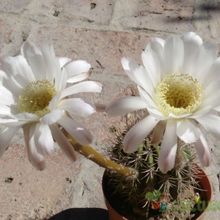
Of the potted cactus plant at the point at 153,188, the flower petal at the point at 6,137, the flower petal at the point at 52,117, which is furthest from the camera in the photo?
the potted cactus plant at the point at 153,188

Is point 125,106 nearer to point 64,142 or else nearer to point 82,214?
point 64,142

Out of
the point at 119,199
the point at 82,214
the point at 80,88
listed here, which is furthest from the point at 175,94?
the point at 82,214

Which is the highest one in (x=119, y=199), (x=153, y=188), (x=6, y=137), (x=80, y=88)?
(x=80, y=88)

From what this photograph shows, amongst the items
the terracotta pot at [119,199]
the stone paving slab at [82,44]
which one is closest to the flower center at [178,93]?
the terracotta pot at [119,199]

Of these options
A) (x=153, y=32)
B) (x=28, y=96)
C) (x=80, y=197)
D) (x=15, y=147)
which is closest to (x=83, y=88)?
(x=28, y=96)

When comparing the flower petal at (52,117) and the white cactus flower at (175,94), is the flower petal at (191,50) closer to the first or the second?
the white cactus flower at (175,94)

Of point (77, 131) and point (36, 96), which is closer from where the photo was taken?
point (77, 131)
